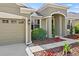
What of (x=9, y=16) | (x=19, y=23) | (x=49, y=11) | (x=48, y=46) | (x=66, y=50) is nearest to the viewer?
(x=66, y=50)

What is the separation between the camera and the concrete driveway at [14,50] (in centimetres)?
739

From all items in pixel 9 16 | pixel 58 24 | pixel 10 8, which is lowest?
pixel 58 24

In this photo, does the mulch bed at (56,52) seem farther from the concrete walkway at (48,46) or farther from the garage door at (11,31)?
the garage door at (11,31)

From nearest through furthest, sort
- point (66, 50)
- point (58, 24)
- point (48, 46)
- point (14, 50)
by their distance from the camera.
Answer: point (66, 50) → point (14, 50) → point (48, 46) → point (58, 24)

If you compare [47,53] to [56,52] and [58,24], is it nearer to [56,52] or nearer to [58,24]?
[56,52]

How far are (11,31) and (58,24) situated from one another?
3420 mm

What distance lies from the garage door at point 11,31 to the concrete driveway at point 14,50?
41 centimetres

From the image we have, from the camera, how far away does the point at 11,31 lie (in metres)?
8.45

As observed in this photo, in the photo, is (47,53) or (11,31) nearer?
(47,53)

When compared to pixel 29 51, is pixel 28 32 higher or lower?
higher

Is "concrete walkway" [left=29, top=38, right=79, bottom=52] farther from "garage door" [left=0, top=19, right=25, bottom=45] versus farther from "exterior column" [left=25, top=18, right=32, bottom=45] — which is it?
"garage door" [left=0, top=19, right=25, bottom=45]

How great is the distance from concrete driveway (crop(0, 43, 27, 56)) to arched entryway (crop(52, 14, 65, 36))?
2.36 meters

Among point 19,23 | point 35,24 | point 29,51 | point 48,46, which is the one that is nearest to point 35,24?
point 35,24

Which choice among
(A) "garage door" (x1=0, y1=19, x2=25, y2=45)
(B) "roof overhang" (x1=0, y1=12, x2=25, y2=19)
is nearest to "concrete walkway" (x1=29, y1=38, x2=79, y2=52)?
(A) "garage door" (x1=0, y1=19, x2=25, y2=45)
